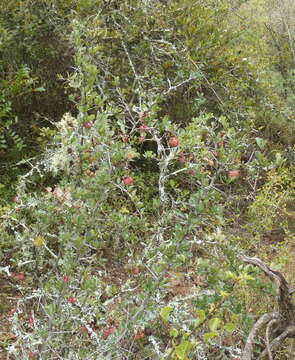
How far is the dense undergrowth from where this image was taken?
7.02 feet

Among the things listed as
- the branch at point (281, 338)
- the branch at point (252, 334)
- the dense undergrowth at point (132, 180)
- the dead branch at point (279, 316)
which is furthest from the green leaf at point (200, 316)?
the branch at point (281, 338)

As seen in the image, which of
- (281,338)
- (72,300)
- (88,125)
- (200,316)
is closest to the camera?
(200,316)

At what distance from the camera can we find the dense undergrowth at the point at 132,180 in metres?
2.14

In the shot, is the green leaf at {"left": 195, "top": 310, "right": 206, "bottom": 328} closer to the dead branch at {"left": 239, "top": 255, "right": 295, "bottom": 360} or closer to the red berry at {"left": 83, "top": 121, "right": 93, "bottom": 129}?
the dead branch at {"left": 239, "top": 255, "right": 295, "bottom": 360}

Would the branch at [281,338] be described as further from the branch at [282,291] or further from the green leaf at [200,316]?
the green leaf at [200,316]

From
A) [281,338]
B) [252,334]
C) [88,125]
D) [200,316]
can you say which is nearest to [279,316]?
[281,338]

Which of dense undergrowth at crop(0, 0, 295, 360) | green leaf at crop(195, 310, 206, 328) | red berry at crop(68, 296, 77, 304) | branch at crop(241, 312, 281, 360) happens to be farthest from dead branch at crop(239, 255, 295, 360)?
green leaf at crop(195, 310, 206, 328)

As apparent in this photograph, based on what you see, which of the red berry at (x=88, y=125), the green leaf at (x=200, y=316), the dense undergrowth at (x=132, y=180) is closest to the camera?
the green leaf at (x=200, y=316)

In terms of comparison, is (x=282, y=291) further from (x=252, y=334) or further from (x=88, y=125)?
(x=88, y=125)

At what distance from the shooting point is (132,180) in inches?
97.5

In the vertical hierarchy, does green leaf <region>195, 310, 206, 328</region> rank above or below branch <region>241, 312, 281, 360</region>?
above

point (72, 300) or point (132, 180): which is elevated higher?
point (132, 180)

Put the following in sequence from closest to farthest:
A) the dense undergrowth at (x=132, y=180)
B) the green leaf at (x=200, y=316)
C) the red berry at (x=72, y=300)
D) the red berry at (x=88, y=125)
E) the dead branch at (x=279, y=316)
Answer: the green leaf at (x=200, y=316) < the dense undergrowth at (x=132, y=180) < the red berry at (x=72, y=300) < the red berry at (x=88, y=125) < the dead branch at (x=279, y=316)

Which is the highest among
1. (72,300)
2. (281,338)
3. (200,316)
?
(200,316)
